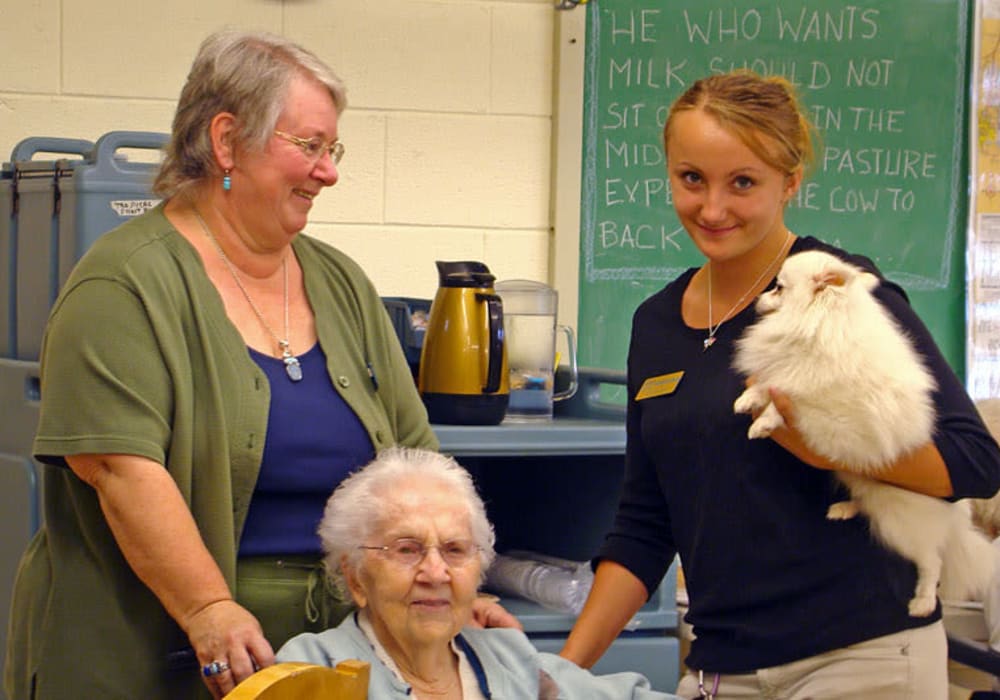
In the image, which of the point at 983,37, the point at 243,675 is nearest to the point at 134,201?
the point at 243,675

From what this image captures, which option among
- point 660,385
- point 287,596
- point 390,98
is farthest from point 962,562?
point 390,98

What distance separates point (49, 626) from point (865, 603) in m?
1.06

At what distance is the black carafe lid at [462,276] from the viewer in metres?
2.30

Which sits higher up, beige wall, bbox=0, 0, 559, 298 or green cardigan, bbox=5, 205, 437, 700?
beige wall, bbox=0, 0, 559, 298

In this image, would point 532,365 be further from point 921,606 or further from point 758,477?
point 921,606

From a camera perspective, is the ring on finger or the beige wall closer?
the ring on finger

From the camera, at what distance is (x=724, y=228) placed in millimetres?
1619

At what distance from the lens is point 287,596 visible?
5.60 ft

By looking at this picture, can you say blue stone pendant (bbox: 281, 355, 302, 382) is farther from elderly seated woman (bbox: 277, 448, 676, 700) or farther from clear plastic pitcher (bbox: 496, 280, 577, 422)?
clear plastic pitcher (bbox: 496, 280, 577, 422)

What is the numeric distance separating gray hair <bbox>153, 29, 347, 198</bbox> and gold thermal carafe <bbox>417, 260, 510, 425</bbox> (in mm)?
624

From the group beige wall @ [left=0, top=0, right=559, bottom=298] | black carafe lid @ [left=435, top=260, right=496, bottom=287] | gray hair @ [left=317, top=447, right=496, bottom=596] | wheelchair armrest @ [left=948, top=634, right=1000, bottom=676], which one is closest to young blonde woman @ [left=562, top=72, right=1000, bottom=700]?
gray hair @ [left=317, top=447, right=496, bottom=596]

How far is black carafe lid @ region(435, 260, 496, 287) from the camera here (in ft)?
7.55

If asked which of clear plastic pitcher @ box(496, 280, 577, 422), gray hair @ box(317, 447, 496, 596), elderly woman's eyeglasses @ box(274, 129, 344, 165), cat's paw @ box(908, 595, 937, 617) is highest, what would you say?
elderly woman's eyeglasses @ box(274, 129, 344, 165)

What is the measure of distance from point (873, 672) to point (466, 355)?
39.3 inches
